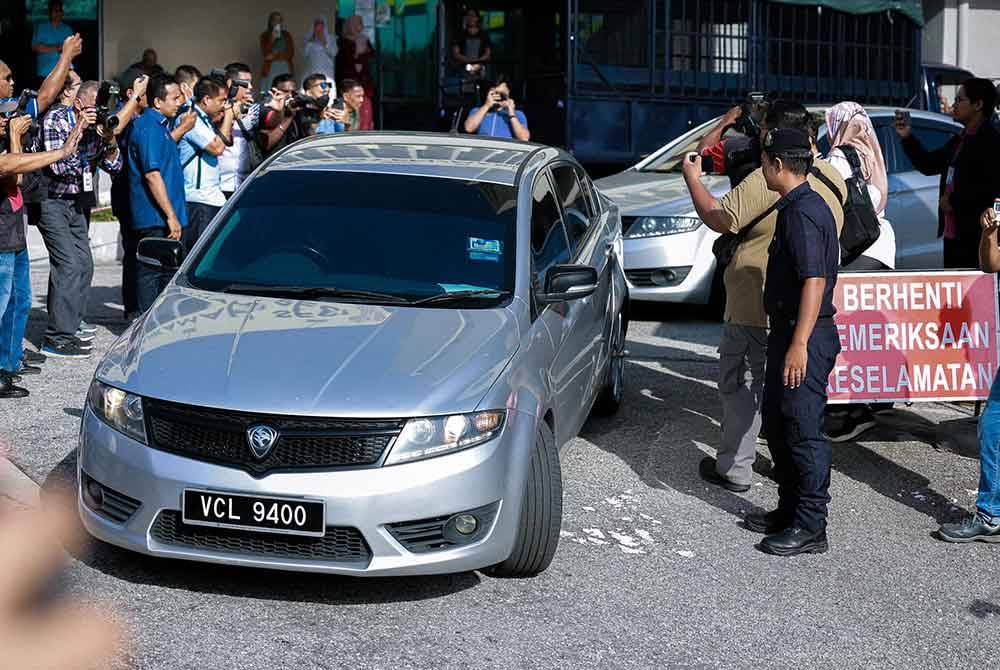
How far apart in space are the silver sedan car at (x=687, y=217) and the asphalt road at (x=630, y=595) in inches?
141

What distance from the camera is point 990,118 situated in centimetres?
842

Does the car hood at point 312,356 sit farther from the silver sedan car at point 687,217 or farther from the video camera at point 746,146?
the silver sedan car at point 687,217

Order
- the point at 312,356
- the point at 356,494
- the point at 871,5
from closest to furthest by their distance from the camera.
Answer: the point at 356,494, the point at 312,356, the point at 871,5

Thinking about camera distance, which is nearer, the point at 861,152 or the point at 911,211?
the point at 861,152

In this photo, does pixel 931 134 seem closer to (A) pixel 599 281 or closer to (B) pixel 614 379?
(B) pixel 614 379

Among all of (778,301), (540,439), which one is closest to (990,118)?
(778,301)

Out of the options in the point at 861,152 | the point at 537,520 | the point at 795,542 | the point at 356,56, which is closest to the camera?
the point at 537,520

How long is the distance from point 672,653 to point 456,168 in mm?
2694

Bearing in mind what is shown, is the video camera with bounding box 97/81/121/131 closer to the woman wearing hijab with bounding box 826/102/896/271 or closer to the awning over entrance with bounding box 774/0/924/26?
the woman wearing hijab with bounding box 826/102/896/271

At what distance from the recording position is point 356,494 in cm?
486

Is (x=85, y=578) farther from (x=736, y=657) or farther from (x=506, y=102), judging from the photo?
(x=506, y=102)

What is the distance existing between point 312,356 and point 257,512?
0.66m

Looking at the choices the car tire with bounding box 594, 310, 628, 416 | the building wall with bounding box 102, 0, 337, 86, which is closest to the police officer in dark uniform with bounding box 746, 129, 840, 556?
the car tire with bounding box 594, 310, 628, 416

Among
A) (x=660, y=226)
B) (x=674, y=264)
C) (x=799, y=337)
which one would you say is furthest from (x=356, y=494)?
(x=660, y=226)
